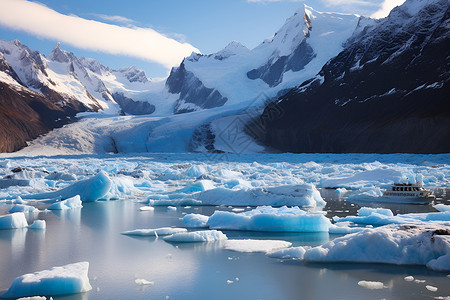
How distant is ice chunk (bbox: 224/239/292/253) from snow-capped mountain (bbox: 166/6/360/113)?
8850 centimetres

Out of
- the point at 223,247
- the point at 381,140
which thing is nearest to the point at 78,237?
the point at 223,247

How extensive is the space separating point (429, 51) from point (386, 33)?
8695 millimetres

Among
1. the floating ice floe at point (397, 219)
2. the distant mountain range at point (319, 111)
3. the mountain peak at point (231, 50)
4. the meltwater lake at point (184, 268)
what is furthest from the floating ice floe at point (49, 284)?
the mountain peak at point (231, 50)

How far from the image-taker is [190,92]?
418 feet

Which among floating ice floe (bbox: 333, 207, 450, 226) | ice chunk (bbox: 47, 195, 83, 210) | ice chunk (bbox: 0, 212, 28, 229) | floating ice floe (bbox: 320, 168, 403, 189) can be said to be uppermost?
floating ice floe (bbox: 320, 168, 403, 189)

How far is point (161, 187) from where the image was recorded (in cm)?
2181

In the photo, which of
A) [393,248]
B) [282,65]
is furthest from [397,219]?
[282,65]

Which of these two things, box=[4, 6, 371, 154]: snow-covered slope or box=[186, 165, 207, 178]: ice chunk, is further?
box=[4, 6, 371, 154]: snow-covered slope

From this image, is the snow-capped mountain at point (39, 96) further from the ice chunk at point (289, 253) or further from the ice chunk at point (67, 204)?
the ice chunk at point (289, 253)

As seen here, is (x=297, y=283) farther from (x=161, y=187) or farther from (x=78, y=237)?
(x=161, y=187)

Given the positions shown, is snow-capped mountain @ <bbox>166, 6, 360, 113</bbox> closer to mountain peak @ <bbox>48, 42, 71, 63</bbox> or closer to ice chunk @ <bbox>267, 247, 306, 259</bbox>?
mountain peak @ <bbox>48, 42, 71, 63</bbox>

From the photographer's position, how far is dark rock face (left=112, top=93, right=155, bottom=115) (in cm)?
13900

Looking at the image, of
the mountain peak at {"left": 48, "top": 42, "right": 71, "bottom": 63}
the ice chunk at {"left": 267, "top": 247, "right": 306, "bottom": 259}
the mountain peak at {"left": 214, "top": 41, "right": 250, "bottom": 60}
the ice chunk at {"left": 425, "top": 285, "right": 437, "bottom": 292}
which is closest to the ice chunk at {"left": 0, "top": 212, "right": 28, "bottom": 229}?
the ice chunk at {"left": 267, "top": 247, "right": 306, "bottom": 259}

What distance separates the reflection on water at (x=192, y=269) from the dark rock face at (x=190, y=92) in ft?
332
